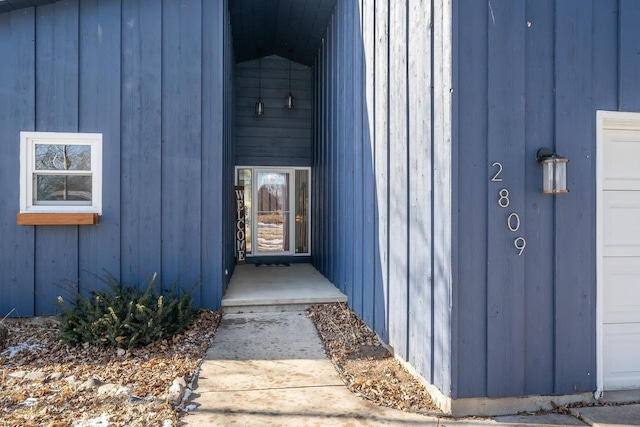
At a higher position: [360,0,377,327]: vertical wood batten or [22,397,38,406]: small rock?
[360,0,377,327]: vertical wood batten

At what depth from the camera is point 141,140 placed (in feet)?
14.8

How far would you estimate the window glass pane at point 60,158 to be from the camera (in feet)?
14.4

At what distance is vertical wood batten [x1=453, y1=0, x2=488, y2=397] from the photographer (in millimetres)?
2494

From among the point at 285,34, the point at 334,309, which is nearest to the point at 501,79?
the point at 334,309

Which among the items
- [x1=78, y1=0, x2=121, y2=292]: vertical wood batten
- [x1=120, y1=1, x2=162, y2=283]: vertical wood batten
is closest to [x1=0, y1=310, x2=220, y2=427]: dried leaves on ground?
[x1=78, y1=0, x2=121, y2=292]: vertical wood batten

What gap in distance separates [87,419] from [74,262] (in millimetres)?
2429

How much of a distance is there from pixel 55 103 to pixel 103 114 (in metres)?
0.48

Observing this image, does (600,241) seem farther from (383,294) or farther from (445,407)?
(383,294)

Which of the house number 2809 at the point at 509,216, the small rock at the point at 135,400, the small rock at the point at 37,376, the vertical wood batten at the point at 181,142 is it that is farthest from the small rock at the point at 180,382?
the house number 2809 at the point at 509,216

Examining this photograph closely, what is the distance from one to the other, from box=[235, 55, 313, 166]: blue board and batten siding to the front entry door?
1.06 feet

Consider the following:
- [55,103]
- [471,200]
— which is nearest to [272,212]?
[55,103]

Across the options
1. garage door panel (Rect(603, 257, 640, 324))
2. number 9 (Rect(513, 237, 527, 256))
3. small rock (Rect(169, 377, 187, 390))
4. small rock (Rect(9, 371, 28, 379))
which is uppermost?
number 9 (Rect(513, 237, 527, 256))

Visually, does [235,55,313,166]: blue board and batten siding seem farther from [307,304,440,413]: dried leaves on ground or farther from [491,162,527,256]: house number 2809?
[491,162,527,256]: house number 2809

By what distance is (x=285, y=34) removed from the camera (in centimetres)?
685
